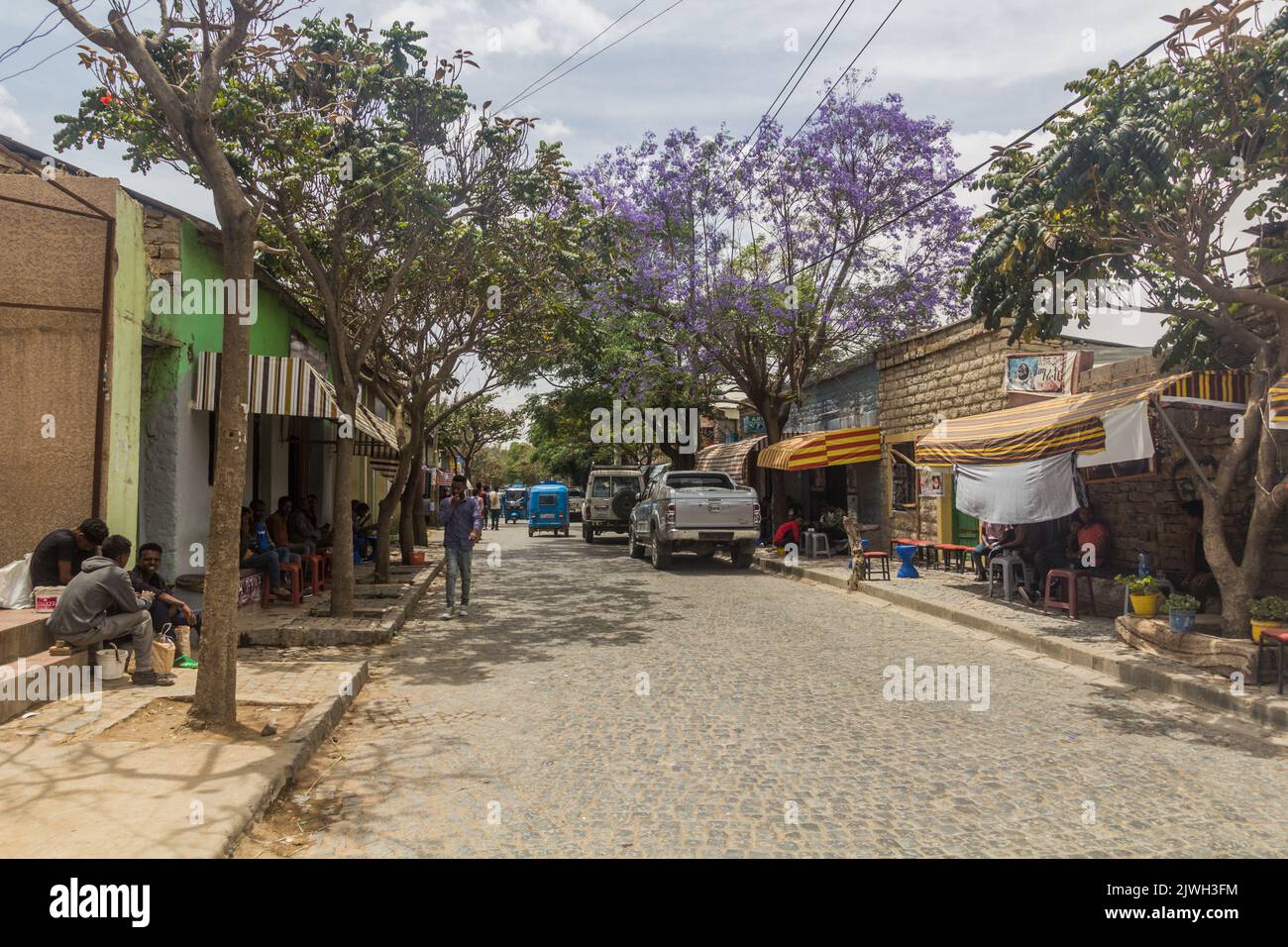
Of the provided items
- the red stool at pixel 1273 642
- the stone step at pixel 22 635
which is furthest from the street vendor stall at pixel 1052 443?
the stone step at pixel 22 635

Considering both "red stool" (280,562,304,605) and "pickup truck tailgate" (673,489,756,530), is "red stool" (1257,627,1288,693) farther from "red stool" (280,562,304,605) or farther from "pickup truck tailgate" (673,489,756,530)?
"pickup truck tailgate" (673,489,756,530)

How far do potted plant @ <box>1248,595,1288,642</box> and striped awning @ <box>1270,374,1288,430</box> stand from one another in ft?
Answer: 5.18

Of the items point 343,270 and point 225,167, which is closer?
point 225,167

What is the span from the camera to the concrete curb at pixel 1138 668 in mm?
6762

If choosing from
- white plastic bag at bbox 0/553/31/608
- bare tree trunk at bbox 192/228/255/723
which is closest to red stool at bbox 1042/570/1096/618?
bare tree trunk at bbox 192/228/255/723

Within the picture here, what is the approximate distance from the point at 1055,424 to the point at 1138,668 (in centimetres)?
355

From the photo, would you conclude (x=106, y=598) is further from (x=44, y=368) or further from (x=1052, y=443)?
(x=1052, y=443)

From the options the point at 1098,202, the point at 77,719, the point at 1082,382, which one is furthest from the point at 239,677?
the point at 1082,382

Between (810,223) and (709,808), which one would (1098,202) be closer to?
(709,808)

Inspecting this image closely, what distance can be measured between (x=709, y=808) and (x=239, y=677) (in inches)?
194

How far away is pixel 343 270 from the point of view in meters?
13.2

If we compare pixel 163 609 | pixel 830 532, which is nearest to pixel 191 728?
pixel 163 609

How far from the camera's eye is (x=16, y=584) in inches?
306

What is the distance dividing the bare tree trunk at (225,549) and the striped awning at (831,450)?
14906mm
